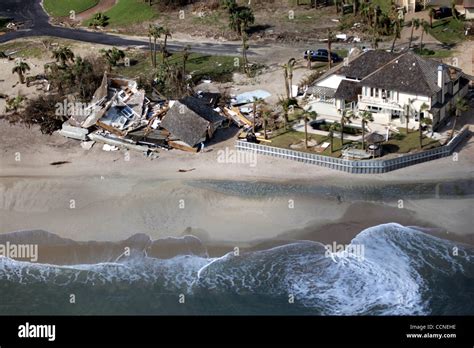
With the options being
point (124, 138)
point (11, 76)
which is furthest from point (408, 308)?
point (11, 76)

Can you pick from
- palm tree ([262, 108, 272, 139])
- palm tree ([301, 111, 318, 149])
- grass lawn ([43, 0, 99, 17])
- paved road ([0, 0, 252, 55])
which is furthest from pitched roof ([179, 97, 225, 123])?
grass lawn ([43, 0, 99, 17])

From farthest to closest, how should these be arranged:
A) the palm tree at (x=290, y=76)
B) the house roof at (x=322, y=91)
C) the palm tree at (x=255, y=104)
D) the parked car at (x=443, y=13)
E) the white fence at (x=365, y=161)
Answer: the parked car at (x=443, y=13) → the palm tree at (x=290, y=76) → the house roof at (x=322, y=91) → the palm tree at (x=255, y=104) → the white fence at (x=365, y=161)

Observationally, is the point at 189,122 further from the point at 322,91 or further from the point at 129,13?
the point at 129,13

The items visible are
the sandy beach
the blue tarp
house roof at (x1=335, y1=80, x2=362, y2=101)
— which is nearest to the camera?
the sandy beach

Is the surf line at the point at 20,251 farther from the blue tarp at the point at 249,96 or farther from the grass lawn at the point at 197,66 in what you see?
the grass lawn at the point at 197,66

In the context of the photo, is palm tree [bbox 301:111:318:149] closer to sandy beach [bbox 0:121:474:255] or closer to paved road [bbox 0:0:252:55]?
sandy beach [bbox 0:121:474:255]

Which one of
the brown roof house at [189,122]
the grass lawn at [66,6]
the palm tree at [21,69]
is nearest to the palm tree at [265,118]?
the brown roof house at [189,122]
